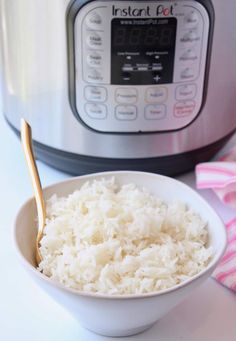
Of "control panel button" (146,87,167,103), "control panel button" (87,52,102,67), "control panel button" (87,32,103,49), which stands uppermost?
"control panel button" (87,32,103,49)

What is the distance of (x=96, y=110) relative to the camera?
23.2 inches

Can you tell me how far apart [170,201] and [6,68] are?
9.8 inches

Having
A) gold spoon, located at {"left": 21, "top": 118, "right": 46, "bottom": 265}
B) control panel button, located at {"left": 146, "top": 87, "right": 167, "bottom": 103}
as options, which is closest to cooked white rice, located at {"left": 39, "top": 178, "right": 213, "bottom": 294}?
gold spoon, located at {"left": 21, "top": 118, "right": 46, "bottom": 265}

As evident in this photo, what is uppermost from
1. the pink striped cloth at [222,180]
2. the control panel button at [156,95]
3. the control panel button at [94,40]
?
the control panel button at [94,40]

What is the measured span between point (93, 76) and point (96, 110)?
1.5 inches

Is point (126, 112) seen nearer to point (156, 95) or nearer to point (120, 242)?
point (156, 95)

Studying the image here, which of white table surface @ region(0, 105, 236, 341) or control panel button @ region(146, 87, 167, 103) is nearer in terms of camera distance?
white table surface @ region(0, 105, 236, 341)

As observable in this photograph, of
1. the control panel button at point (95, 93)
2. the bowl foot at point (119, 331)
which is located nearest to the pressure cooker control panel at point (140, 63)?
the control panel button at point (95, 93)

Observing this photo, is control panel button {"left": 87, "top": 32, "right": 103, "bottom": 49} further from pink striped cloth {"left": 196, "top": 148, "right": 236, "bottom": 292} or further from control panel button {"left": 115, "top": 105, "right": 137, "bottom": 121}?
pink striped cloth {"left": 196, "top": 148, "right": 236, "bottom": 292}

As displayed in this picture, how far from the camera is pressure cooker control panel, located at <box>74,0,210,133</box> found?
54 cm

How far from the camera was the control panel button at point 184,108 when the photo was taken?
0.60 m

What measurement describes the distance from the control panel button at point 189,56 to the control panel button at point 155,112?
52 mm

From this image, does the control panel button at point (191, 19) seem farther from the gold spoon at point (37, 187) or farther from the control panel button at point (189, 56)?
the gold spoon at point (37, 187)

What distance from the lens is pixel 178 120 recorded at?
61 centimetres
